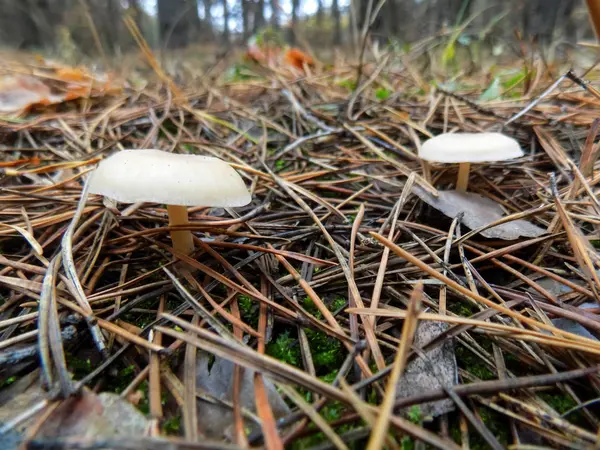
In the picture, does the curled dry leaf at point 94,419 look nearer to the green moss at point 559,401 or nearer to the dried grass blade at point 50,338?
the dried grass blade at point 50,338

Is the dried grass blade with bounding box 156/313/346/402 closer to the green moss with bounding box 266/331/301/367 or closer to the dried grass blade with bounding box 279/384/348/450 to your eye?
Result: the dried grass blade with bounding box 279/384/348/450

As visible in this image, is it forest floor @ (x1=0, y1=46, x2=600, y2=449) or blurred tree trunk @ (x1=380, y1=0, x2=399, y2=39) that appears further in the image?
blurred tree trunk @ (x1=380, y1=0, x2=399, y2=39)

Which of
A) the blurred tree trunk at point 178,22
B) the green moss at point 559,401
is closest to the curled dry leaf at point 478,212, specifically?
the green moss at point 559,401

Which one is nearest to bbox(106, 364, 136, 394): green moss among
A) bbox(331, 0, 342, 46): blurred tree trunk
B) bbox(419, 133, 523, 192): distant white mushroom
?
bbox(419, 133, 523, 192): distant white mushroom

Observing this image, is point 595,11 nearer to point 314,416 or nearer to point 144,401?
point 314,416

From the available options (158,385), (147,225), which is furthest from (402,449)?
(147,225)
